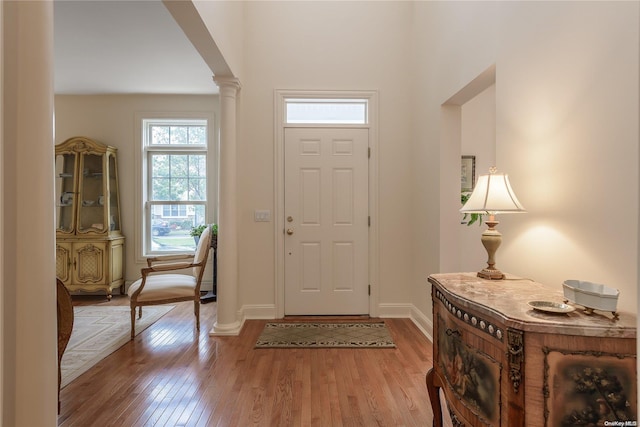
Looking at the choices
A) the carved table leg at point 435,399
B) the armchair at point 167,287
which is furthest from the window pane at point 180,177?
the carved table leg at point 435,399

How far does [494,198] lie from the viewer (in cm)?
165

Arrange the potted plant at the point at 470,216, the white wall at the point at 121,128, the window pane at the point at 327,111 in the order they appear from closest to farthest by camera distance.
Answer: the potted plant at the point at 470,216 < the window pane at the point at 327,111 < the white wall at the point at 121,128

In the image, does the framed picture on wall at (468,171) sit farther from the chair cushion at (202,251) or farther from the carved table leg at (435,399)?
the chair cushion at (202,251)

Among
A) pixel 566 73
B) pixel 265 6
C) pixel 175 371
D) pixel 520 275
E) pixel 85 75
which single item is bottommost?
pixel 175 371

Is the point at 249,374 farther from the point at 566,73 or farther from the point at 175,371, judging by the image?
the point at 566,73

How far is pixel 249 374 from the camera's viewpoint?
2461mm

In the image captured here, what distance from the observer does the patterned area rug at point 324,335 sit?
299cm

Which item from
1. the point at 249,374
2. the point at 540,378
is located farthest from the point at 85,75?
the point at 540,378

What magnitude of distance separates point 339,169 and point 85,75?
3.48 m

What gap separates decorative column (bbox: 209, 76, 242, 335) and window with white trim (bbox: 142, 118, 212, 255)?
72.0 inches

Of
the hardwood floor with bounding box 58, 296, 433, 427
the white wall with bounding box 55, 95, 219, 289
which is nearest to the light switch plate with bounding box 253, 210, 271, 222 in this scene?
the hardwood floor with bounding box 58, 296, 433, 427

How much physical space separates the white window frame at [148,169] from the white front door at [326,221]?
5.61 ft

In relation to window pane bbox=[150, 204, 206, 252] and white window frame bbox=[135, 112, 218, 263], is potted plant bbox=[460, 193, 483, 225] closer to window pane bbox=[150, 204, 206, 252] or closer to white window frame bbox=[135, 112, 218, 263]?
white window frame bbox=[135, 112, 218, 263]

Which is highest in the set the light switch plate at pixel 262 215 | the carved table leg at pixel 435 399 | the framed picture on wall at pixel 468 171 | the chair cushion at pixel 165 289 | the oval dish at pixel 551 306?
the framed picture on wall at pixel 468 171
